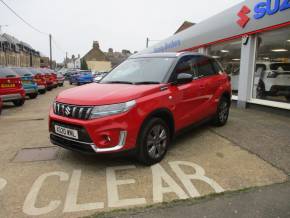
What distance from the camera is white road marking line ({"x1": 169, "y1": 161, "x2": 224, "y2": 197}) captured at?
3590 mm

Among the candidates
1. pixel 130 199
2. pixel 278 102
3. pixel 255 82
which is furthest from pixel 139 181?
pixel 255 82

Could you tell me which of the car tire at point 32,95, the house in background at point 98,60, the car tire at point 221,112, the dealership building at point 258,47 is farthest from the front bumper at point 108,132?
the house in background at point 98,60

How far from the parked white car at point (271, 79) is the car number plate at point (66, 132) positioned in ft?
25.5

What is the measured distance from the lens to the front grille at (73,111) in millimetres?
3889

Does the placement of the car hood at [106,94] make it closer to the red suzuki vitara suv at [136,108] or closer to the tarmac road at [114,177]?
the red suzuki vitara suv at [136,108]

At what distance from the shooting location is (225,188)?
3645 millimetres

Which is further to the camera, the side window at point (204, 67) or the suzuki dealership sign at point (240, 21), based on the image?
the suzuki dealership sign at point (240, 21)

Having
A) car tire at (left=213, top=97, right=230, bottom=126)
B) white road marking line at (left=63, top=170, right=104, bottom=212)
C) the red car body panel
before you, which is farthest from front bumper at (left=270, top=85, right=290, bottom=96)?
the red car body panel

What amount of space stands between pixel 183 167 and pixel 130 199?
125 centimetres

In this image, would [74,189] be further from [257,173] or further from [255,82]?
[255,82]

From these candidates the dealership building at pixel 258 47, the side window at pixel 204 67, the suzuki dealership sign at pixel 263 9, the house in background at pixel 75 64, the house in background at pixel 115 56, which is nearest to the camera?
the side window at pixel 204 67

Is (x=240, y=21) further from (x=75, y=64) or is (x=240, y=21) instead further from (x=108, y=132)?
(x=75, y=64)

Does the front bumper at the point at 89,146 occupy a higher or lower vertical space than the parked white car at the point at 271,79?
lower

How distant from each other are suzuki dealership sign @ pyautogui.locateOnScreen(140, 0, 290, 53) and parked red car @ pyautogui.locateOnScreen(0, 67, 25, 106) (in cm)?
821
